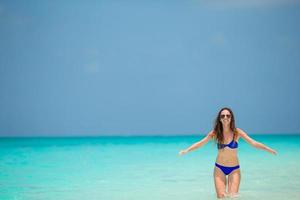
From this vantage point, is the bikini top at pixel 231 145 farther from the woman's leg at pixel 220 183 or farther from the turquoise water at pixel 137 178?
the turquoise water at pixel 137 178

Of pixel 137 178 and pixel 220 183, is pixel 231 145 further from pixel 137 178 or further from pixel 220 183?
pixel 137 178

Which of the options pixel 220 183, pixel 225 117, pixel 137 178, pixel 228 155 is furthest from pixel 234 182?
pixel 137 178

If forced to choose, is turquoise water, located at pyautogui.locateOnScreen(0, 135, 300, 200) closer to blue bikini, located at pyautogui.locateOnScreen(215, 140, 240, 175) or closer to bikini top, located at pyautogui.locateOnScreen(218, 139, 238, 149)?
blue bikini, located at pyautogui.locateOnScreen(215, 140, 240, 175)

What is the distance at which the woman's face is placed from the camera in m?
6.14

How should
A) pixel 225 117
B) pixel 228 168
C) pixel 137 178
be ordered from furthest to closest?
pixel 137 178, pixel 228 168, pixel 225 117

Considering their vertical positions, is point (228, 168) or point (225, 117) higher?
point (225, 117)

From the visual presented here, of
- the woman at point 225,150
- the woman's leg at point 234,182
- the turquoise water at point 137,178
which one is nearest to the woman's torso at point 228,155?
the woman at point 225,150

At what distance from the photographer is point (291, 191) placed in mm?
7234

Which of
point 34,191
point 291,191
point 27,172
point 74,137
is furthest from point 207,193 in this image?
point 74,137

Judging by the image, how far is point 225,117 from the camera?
242 inches

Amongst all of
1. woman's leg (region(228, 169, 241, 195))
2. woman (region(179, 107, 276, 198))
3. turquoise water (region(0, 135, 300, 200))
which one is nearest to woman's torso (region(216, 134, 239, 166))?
woman (region(179, 107, 276, 198))

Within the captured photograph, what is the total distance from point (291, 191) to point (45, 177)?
3.63 m

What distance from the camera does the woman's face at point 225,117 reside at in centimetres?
614

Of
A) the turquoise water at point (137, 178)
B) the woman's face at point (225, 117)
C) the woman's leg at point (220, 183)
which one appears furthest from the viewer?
the turquoise water at point (137, 178)
